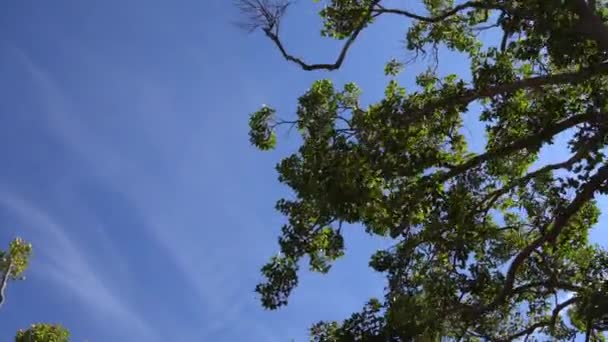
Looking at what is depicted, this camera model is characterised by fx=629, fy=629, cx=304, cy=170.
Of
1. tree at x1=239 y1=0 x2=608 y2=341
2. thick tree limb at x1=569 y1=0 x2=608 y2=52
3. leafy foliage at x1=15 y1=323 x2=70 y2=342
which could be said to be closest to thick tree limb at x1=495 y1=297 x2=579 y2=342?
tree at x1=239 y1=0 x2=608 y2=341

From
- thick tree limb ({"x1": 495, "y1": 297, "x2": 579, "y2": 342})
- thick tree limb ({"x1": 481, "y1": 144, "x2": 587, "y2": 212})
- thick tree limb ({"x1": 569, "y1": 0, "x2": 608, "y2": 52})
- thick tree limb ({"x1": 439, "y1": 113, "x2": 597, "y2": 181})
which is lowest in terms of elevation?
thick tree limb ({"x1": 495, "y1": 297, "x2": 579, "y2": 342})

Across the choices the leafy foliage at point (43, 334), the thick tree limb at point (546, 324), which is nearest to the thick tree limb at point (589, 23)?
the thick tree limb at point (546, 324)

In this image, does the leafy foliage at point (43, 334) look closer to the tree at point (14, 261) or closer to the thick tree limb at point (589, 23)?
the tree at point (14, 261)

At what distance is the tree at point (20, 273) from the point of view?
15.5 meters

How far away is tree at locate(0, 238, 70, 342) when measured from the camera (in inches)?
610

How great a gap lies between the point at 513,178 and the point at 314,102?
4.00m

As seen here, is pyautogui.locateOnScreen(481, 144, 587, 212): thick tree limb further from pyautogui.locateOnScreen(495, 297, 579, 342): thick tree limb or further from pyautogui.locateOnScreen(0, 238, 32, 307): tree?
pyautogui.locateOnScreen(0, 238, 32, 307): tree

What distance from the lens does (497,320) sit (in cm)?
1175

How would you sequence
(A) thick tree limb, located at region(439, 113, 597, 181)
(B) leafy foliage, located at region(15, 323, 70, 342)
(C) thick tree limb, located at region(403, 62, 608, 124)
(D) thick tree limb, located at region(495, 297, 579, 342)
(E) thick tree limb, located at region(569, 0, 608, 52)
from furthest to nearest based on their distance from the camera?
(B) leafy foliage, located at region(15, 323, 70, 342) < (D) thick tree limb, located at region(495, 297, 579, 342) < (A) thick tree limb, located at region(439, 113, 597, 181) < (C) thick tree limb, located at region(403, 62, 608, 124) < (E) thick tree limb, located at region(569, 0, 608, 52)

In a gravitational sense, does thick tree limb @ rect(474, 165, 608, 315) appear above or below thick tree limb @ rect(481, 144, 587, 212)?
below

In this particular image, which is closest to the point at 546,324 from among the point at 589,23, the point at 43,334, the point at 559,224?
the point at 559,224

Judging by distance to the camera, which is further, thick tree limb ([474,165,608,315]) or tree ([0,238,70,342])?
tree ([0,238,70,342])

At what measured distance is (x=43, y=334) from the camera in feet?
50.4

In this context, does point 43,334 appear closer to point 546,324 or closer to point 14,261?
point 14,261
